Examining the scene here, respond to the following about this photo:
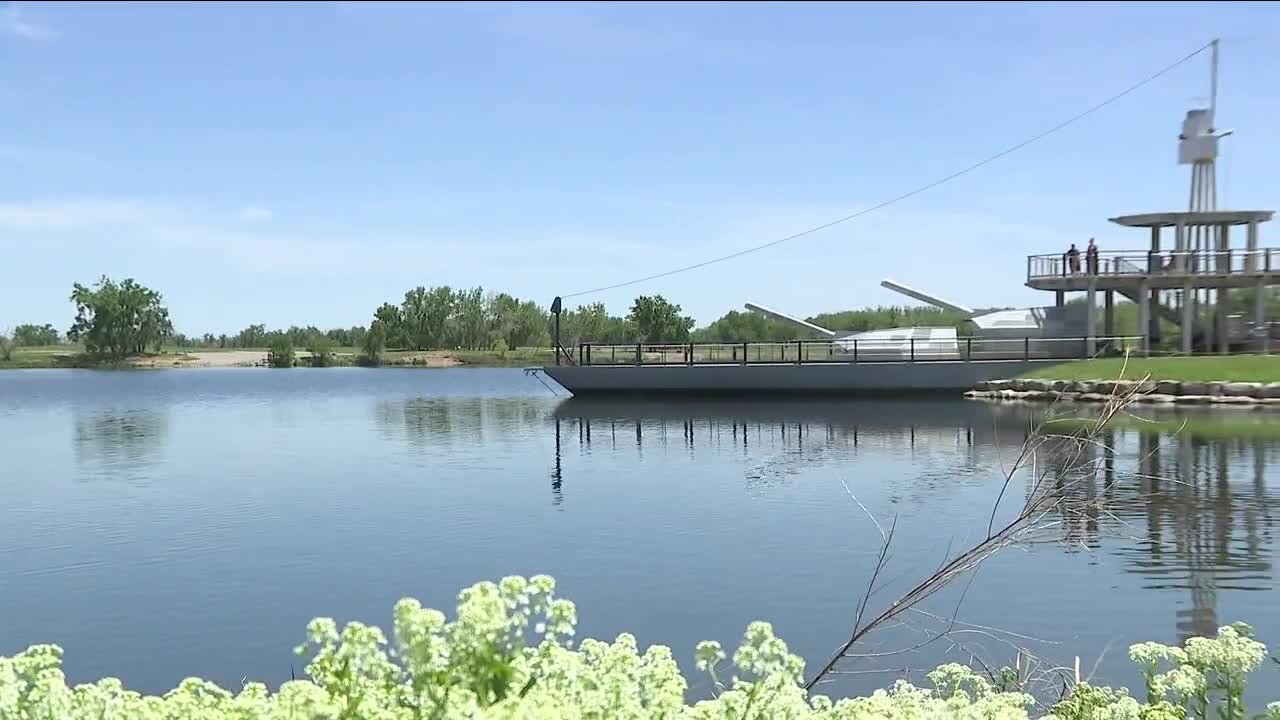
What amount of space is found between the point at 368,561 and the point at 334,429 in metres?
23.7

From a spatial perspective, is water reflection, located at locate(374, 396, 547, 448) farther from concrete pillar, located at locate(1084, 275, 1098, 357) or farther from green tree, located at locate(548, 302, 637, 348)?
green tree, located at locate(548, 302, 637, 348)

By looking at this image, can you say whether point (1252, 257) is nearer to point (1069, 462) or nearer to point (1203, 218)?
point (1203, 218)

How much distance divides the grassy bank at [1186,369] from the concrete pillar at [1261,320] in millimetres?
3012

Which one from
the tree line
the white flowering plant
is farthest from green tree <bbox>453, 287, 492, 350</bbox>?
the white flowering plant

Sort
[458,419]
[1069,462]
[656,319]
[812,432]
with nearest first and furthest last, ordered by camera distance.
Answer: [1069,462] → [812,432] → [458,419] → [656,319]

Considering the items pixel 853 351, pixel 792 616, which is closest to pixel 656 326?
pixel 853 351

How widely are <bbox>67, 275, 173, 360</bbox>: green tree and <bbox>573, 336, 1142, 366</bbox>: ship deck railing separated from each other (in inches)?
3908

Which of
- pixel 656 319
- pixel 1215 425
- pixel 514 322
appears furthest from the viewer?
pixel 514 322

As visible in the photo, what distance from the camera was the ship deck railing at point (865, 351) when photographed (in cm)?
4478

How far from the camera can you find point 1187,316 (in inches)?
1697

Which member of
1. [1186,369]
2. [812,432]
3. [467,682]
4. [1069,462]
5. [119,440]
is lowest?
[119,440]

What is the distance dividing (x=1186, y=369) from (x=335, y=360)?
108719 millimetres

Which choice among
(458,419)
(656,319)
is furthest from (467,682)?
(656,319)

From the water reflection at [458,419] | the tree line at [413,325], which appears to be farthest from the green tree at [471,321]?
the water reflection at [458,419]
